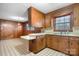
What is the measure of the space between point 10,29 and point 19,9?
44 centimetres

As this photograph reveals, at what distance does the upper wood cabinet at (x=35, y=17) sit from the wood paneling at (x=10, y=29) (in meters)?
0.27

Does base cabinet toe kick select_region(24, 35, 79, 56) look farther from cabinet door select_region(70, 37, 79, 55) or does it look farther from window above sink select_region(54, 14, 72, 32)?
window above sink select_region(54, 14, 72, 32)

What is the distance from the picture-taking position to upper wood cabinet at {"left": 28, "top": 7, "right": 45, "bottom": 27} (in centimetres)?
138

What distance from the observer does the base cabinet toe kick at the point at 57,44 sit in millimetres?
1415

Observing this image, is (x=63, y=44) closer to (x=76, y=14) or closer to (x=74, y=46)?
(x=74, y=46)

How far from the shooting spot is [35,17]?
143 centimetres

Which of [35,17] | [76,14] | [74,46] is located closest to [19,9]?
[35,17]

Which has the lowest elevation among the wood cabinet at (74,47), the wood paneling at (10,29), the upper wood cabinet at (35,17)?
the wood cabinet at (74,47)

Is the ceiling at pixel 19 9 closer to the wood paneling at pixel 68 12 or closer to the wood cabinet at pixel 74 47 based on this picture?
the wood paneling at pixel 68 12

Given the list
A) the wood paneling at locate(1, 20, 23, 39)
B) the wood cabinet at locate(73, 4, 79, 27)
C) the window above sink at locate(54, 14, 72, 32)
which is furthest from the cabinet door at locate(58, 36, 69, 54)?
the wood paneling at locate(1, 20, 23, 39)

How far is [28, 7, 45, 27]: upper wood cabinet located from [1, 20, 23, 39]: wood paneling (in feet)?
0.87

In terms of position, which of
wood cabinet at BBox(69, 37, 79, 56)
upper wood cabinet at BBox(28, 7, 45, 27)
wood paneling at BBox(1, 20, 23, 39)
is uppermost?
upper wood cabinet at BBox(28, 7, 45, 27)

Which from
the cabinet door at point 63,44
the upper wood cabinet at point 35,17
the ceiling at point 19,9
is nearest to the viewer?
the ceiling at point 19,9

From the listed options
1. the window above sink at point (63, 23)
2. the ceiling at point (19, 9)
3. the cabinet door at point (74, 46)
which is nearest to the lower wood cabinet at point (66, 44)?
the cabinet door at point (74, 46)
